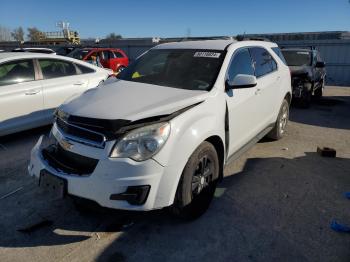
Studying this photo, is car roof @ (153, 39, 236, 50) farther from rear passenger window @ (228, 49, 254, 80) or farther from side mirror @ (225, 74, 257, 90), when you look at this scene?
side mirror @ (225, 74, 257, 90)

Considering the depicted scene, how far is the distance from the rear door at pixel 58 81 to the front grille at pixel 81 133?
306 cm

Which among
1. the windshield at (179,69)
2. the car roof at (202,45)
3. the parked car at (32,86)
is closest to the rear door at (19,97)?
the parked car at (32,86)

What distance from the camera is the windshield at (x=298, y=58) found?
31.9ft

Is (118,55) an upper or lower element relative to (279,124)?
upper

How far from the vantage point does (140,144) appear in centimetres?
262

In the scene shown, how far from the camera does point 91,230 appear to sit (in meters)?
3.10

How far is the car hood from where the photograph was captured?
2814mm

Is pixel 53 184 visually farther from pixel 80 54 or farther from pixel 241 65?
pixel 80 54

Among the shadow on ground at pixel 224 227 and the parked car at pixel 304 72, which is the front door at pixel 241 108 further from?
the parked car at pixel 304 72

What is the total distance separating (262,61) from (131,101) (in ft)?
8.60

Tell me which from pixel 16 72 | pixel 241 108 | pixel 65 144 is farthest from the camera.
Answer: pixel 16 72

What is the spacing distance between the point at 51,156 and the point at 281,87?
3.94 meters

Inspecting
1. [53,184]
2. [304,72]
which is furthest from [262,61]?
[304,72]

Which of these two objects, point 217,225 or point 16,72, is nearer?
point 217,225
